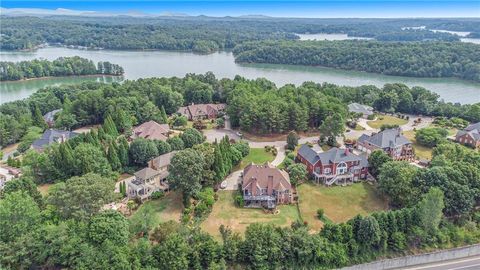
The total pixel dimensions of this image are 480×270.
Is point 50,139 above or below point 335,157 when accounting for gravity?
below

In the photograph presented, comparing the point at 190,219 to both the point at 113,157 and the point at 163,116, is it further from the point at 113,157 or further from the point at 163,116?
the point at 163,116

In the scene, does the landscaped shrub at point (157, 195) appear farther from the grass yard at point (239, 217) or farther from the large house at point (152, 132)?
the large house at point (152, 132)

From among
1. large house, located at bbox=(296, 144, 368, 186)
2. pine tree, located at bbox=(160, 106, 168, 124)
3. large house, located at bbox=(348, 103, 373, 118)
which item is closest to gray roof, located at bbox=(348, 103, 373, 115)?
large house, located at bbox=(348, 103, 373, 118)

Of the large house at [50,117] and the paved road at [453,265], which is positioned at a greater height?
the large house at [50,117]

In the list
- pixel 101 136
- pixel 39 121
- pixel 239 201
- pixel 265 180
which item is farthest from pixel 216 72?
pixel 239 201

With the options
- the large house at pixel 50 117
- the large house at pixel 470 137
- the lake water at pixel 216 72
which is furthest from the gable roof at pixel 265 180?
the lake water at pixel 216 72

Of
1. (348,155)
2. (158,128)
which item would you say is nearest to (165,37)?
(158,128)
